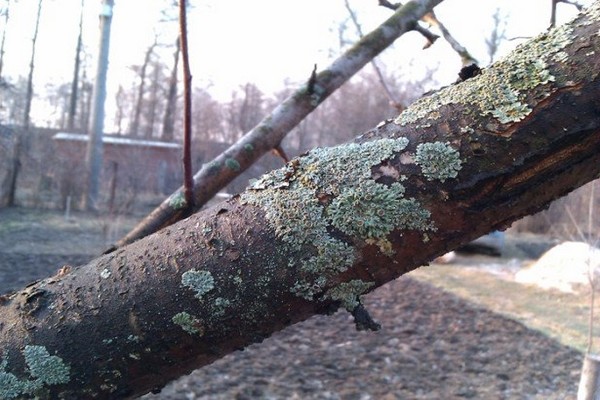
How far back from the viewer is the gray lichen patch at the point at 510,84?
2.35ft

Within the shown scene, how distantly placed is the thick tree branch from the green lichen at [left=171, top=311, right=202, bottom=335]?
910mm

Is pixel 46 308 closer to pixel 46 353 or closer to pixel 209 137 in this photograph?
pixel 46 353

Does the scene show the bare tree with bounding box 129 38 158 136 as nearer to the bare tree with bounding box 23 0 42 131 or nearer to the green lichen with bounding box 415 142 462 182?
the bare tree with bounding box 23 0 42 131

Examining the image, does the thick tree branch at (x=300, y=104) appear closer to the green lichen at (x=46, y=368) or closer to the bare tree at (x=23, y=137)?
the green lichen at (x=46, y=368)

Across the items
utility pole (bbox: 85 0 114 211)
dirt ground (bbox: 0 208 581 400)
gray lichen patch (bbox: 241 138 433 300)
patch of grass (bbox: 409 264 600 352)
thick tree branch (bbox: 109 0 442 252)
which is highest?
utility pole (bbox: 85 0 114 211)

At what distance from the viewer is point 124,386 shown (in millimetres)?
816

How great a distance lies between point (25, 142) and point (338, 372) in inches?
539

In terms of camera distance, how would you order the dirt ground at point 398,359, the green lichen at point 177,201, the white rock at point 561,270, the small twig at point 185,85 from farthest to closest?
1. the white rock at point 561,270
2. the dirt ground at point 398,359
3. the green lichen at point 177,201
4. the small twig at point 185,85

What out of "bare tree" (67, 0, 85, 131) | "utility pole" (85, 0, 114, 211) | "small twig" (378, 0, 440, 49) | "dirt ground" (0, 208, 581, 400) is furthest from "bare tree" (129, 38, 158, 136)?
"small twig" (378, 0, 440, 49)

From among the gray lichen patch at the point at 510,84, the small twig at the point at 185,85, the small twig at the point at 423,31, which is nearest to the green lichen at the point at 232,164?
the small twig at the point at 185,85

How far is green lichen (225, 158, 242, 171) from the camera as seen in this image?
168 cm

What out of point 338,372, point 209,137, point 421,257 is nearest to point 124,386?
point 421,257

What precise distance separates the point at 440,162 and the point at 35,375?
0.60 m

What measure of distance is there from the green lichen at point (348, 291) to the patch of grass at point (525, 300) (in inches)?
259
